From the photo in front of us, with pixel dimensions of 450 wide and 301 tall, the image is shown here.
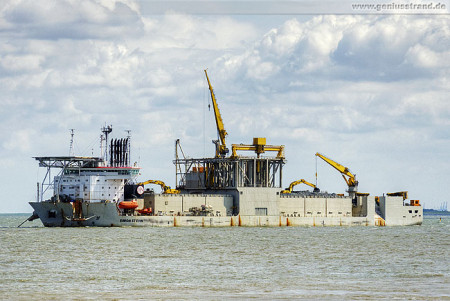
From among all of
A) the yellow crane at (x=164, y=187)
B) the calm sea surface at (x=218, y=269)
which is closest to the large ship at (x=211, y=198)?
the yellow crane at (x=164, y=187)

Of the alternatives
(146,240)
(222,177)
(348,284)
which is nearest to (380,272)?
(348,284)

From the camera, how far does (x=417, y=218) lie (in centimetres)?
14862

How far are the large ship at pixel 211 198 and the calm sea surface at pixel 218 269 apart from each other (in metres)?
23.8

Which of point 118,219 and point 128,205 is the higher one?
point 128,205

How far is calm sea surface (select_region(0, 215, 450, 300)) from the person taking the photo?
41688mm

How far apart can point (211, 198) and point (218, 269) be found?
230 ft

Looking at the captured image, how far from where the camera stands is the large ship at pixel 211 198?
111 m

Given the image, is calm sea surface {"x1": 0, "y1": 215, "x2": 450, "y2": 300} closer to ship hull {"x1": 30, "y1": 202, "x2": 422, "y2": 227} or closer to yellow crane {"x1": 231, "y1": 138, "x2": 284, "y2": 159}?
ship hull {"x1": 30, "y1": 202, "x2": 422, "y2": 227}

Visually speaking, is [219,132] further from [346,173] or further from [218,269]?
[218,269]

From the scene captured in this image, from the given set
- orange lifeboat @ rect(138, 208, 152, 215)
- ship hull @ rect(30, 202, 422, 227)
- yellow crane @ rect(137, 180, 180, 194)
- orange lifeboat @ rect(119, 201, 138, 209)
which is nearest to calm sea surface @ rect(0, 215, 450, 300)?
ship hull @ rect(30, 202, 422, 227)

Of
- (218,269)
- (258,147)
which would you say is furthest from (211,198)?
(218,269)

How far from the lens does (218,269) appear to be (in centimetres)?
5412

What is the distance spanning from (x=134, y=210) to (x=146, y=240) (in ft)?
101

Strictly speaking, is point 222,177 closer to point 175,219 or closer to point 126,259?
point 175,219
